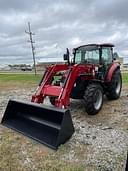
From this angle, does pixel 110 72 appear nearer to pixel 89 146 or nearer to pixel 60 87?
pixel 60 87

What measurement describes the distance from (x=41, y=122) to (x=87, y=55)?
4017 millimetres

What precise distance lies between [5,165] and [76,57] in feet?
18.6

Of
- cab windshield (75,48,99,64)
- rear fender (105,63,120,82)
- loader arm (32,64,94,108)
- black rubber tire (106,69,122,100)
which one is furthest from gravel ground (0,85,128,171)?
cab windshield (75,48,99,64)

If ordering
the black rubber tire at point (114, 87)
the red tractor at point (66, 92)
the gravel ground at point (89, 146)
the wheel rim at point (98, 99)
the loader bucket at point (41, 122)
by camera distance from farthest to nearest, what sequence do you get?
1. the black rubber tire at point (114, 87)
2. the wheel rim at point (98, 99)
3. the red tractor at point (66, 92)
4. the loader bucket at point (41, 122)
5. the gravel ground at point (89, 146)

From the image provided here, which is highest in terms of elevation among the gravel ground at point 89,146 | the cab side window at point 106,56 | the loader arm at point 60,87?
the cab side window at point 106,56

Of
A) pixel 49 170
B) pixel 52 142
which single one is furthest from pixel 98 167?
pixel 52 142

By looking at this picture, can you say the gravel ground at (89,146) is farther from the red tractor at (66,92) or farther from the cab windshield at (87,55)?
the cab windshield at (87,55)

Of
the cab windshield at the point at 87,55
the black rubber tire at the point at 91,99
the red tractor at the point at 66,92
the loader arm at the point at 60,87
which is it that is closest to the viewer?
the red tractor at the point at 66,92

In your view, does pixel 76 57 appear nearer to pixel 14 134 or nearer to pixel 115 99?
pixel 115 99

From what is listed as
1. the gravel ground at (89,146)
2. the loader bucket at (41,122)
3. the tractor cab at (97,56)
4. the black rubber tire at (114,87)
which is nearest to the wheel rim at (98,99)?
the gravel ground at (89,146)

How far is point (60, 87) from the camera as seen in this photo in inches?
265

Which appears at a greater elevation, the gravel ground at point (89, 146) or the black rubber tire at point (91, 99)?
the black rubber tire at point (91, 99)

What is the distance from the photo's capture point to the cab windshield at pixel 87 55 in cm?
854

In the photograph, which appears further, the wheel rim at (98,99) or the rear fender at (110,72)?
the rear fender at (110,72)
